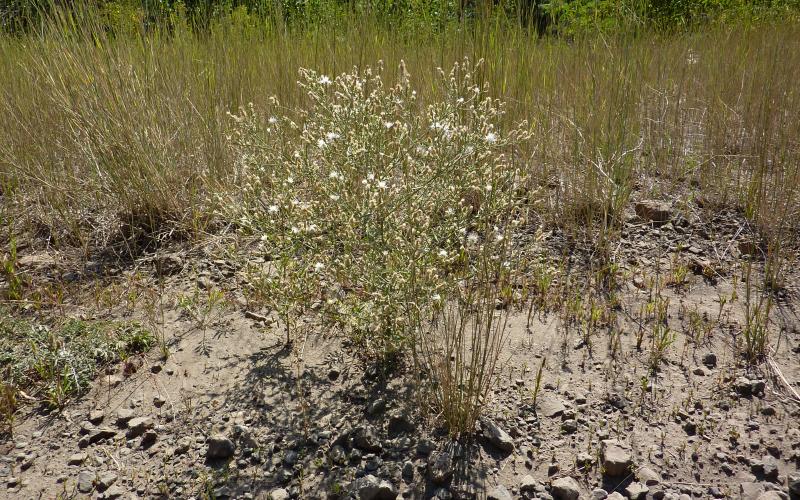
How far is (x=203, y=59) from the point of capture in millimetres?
4777

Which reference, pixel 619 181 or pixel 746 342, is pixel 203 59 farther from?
pixel 746 342

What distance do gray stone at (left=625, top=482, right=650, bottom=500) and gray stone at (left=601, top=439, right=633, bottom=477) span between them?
0.06 meters

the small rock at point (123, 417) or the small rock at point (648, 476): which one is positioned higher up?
the small rock at point (123, 417)

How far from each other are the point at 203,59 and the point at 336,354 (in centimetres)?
309

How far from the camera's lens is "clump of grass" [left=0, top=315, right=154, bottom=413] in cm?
258

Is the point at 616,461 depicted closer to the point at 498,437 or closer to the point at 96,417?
the point at 498,437

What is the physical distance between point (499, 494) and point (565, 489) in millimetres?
218

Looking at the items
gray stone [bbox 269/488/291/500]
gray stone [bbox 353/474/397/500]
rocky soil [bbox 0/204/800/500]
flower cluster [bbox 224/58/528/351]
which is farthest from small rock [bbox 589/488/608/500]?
gray stone [bbox 269/488/291/500]

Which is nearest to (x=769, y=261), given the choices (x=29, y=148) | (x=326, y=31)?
(x=326, y=31)

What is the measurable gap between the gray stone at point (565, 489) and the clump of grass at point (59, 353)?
1881 mm

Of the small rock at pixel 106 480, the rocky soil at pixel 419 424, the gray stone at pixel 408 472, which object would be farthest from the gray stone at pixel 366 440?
the small rock at pixel 106 480

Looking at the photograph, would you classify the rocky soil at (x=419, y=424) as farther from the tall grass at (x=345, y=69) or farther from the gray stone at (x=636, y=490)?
the tall grass at (x=345, y=69)

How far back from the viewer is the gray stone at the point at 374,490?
→ 79.9 inches

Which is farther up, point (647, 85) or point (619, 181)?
point (647, 85)
